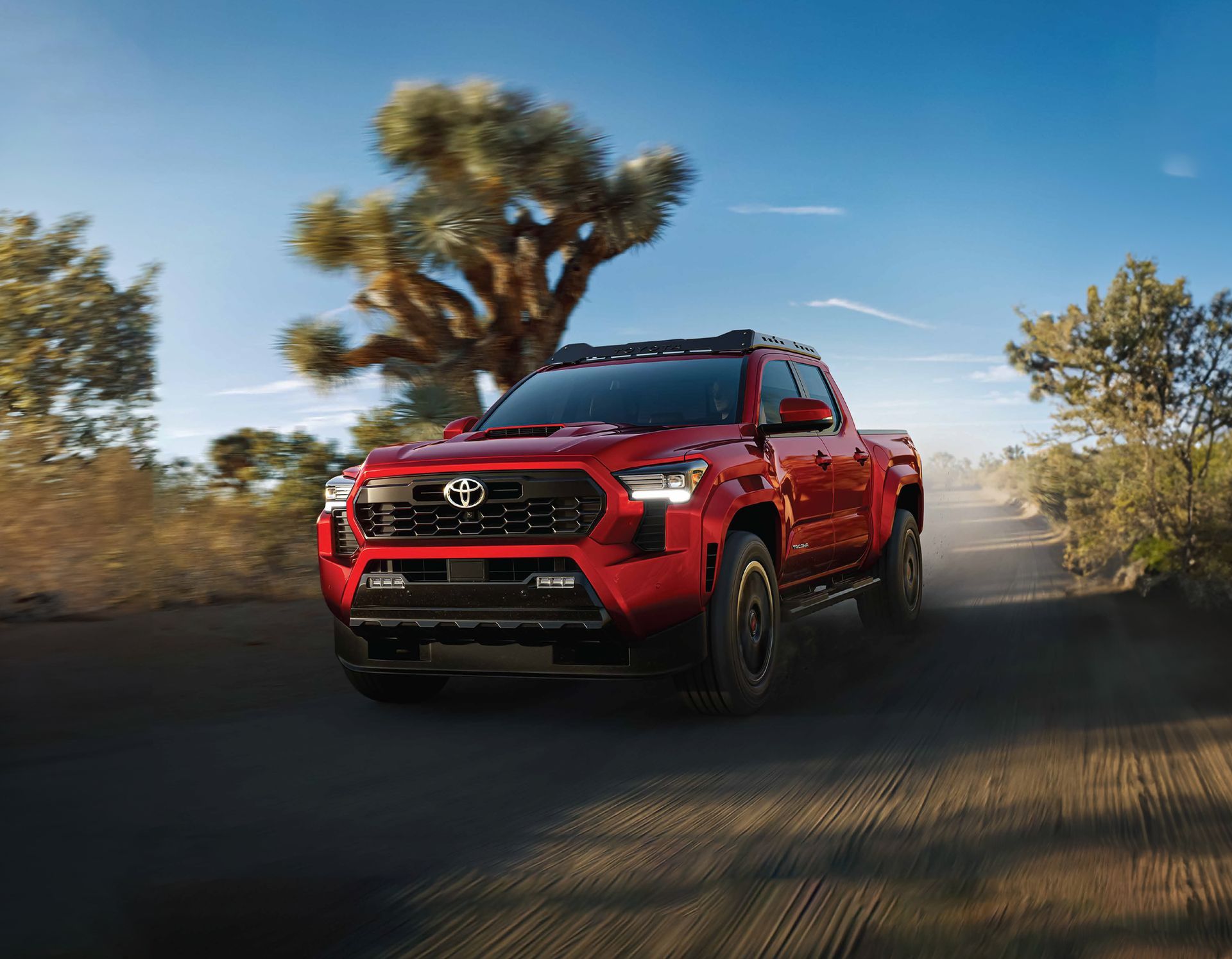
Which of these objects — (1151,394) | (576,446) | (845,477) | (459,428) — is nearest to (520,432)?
(576,446)

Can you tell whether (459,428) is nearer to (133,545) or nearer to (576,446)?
(576,446)

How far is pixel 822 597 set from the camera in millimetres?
7219

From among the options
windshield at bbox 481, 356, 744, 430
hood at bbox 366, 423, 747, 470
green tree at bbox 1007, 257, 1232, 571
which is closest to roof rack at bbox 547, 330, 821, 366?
windshield at bbox 481, 356, 744, 430

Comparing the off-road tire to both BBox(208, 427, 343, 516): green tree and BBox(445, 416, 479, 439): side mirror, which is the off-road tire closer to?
BBox(445, 416, 479, 439): side mirror

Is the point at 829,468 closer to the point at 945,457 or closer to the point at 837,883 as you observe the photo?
the point at 837,883

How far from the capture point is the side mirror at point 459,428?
22.0ft

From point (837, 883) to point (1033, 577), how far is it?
11676mm

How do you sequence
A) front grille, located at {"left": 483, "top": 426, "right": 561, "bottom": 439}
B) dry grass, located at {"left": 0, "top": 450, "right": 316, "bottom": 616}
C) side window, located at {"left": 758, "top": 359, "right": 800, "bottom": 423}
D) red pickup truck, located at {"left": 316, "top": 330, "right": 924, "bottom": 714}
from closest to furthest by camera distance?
1. red pickup truck, located at {"left": 316, "top": 330, "right": 924, "bottom": 714}
2. front grille, located at {"left": 483, "top": 426, "right": 561, "bottom": 439}
3. side window, located at {"left": 758, "top": 359, "right": 800, "bottom": 423}
4. dry grass, located at {"left": 0, "top": 450, "right": 316, "bottom": 616}

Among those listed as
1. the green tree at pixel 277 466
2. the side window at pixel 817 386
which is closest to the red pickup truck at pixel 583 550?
the side window at pixel 817 386

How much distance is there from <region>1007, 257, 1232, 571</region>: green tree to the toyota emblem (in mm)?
15326

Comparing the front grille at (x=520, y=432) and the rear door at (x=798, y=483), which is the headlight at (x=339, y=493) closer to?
the front grille at (x=520, y=432)

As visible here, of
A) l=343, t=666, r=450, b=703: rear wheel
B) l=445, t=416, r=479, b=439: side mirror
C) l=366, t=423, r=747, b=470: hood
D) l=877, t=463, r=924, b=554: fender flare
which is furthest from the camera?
l=877, t=463, r=924, b=554: fender flare

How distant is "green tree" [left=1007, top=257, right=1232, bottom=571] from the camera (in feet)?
59.2

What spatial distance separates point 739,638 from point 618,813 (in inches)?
67.0
